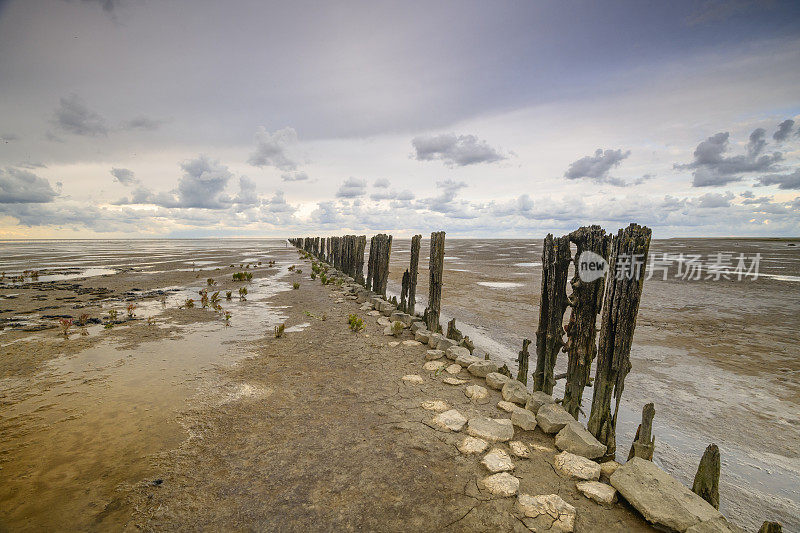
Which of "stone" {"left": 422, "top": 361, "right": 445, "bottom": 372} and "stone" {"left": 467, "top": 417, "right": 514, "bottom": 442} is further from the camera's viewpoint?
"stone" {"left": 422, "top": 361, "right": 445, "bottom": 372}

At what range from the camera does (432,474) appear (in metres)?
3.59

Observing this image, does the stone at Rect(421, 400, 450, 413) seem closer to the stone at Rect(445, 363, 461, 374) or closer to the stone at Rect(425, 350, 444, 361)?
the stone at Rect(445, 363, 461, 374)

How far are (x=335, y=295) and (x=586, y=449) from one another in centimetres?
1227

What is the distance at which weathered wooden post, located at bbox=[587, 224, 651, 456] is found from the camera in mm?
3926

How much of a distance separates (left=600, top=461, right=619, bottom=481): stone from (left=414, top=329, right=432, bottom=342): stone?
4.92 m

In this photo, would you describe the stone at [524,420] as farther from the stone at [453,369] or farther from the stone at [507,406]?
the stone at [453,369]

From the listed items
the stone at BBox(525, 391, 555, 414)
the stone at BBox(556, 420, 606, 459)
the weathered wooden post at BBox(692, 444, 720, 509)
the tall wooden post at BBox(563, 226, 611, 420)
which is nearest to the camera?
the weathered wooden post at BBox(692, 444, 720, 509)

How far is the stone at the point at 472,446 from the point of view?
3.98 meters

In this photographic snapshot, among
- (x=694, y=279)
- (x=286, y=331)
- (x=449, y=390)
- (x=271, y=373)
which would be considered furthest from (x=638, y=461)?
(x=694, y=279)

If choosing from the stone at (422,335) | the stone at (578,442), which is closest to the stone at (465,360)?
the stone at (422,335)

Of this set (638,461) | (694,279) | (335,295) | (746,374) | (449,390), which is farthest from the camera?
(694,279)

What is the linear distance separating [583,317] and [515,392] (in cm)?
161

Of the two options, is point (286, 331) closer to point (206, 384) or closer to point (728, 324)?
point (206, 384)

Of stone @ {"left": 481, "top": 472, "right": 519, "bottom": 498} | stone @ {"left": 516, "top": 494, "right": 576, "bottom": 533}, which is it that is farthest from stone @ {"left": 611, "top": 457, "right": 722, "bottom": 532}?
stone @ {"left": 481, "top": 472, "right": 519, "bottom": 498}
